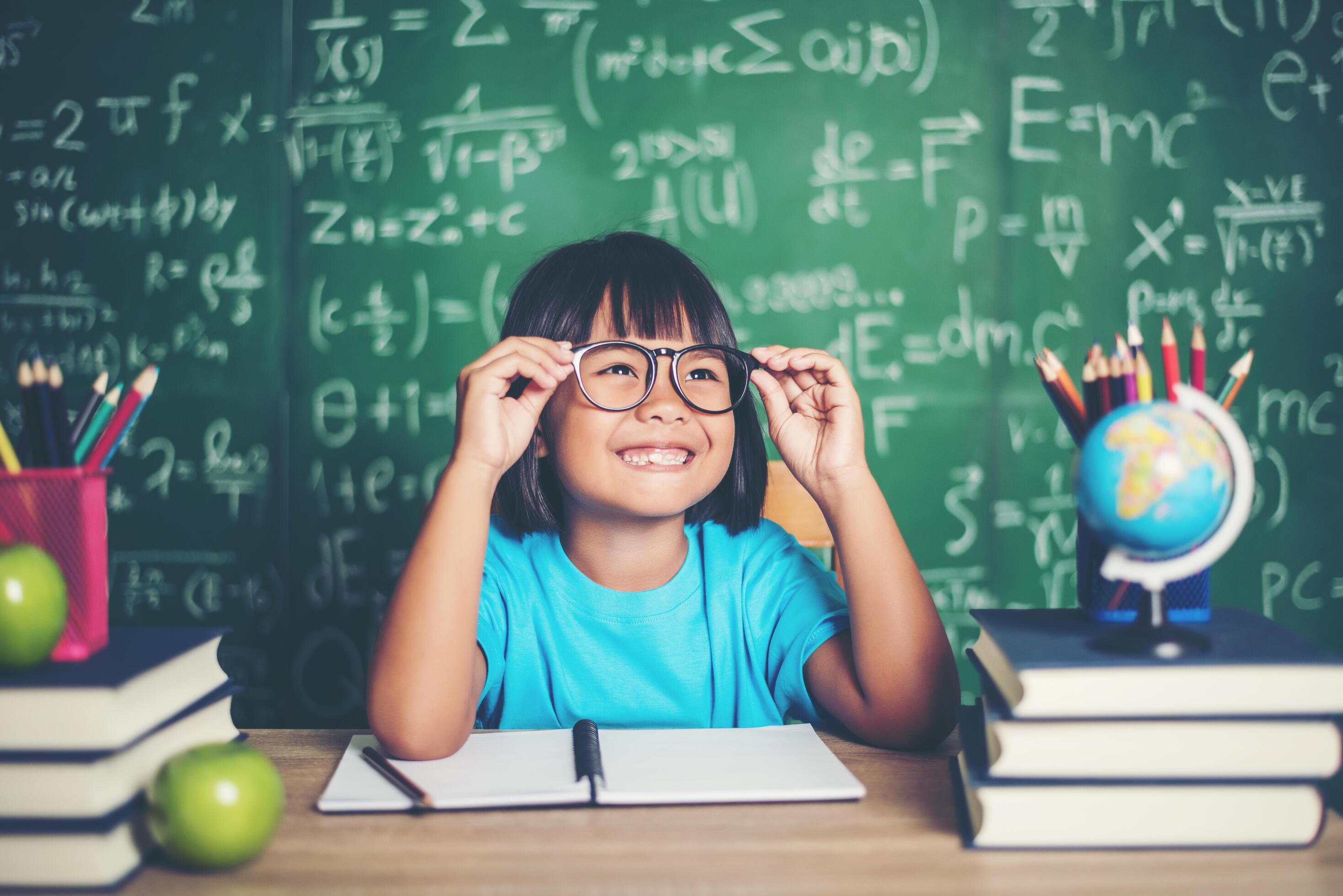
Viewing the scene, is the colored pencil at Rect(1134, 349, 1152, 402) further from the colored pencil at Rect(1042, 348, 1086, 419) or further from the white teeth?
the white teeth

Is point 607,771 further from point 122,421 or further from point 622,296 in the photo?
point 622,296

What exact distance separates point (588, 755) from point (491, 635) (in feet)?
1.20

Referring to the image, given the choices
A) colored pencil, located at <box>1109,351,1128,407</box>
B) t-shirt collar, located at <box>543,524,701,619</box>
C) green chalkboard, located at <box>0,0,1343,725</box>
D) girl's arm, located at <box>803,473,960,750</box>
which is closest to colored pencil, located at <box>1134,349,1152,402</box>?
colored pencil, located at <box>1109,351,1128,407</box>

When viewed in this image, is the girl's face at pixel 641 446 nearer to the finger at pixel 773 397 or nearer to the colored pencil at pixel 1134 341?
the finger at pixel 773 397

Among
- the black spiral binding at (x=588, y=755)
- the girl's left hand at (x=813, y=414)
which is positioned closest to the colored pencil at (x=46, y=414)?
the black spiral binding at (x=588, y=755)

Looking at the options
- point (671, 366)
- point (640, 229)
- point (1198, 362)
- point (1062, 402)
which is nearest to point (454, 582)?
point (671, 366)

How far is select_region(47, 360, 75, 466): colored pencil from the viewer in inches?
27.2

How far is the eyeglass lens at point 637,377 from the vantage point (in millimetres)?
1159

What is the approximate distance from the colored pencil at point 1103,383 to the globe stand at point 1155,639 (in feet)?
Answer: 0.49

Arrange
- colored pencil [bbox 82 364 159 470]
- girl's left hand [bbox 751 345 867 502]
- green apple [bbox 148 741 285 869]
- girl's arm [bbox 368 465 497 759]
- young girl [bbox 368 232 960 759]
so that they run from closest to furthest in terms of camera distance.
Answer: green apple [bbox 148 741 285 869], colored pencil [bbox 82 364 159 470], girl's arm [bbox 368 465 497 759], young girl [bbox 368 232 960 759], girl's left hand [bbox 751 345 867 502]

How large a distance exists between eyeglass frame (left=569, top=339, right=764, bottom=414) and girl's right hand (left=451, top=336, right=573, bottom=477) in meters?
0.03

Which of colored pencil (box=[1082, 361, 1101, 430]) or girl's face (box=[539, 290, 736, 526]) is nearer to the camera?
colored pencil (box=[1082, 361, 1101, 430])

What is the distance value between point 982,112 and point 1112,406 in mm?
2057

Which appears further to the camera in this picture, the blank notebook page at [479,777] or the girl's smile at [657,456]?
the girl's smile at [657,456]
